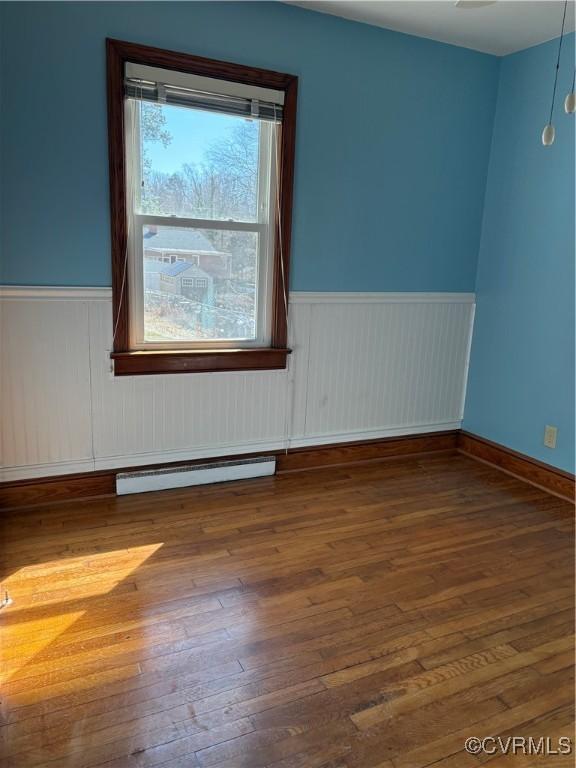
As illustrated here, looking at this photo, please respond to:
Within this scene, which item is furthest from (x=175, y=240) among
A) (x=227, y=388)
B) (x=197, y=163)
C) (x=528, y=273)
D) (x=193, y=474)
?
(x=528, y=273)

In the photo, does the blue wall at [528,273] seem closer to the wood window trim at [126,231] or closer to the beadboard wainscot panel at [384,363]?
the beadboard wainscot panel at [384,363]

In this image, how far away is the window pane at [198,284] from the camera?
111 inches

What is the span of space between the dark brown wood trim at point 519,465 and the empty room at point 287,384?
0.06ft

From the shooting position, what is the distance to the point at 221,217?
9.55 ft

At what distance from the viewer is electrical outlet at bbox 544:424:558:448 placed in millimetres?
3184

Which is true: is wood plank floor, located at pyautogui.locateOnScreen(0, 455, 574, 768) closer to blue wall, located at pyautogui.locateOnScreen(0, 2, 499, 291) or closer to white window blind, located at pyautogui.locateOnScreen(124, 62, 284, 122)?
blue wall, located at pyautogui.locateOnScreen(0, 2, 499, 291)

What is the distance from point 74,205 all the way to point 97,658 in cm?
192

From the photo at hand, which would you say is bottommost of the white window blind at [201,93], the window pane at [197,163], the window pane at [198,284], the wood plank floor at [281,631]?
the wood plank floor at [281,631]

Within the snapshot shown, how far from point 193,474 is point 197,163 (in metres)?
1.63

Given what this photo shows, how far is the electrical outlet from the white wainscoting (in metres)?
0.68

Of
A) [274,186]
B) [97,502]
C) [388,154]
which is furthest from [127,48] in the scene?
[97,502]

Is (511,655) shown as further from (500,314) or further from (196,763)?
(500,314)

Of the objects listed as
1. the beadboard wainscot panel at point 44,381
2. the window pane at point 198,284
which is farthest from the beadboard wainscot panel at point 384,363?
the beadboard wainscot panel at point 44,381

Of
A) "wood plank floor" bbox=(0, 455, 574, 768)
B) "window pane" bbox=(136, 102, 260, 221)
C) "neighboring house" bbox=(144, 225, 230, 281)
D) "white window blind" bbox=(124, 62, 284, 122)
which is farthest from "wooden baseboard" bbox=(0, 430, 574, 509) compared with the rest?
"white window blind" bbox=(124, 62, 284, 122)
